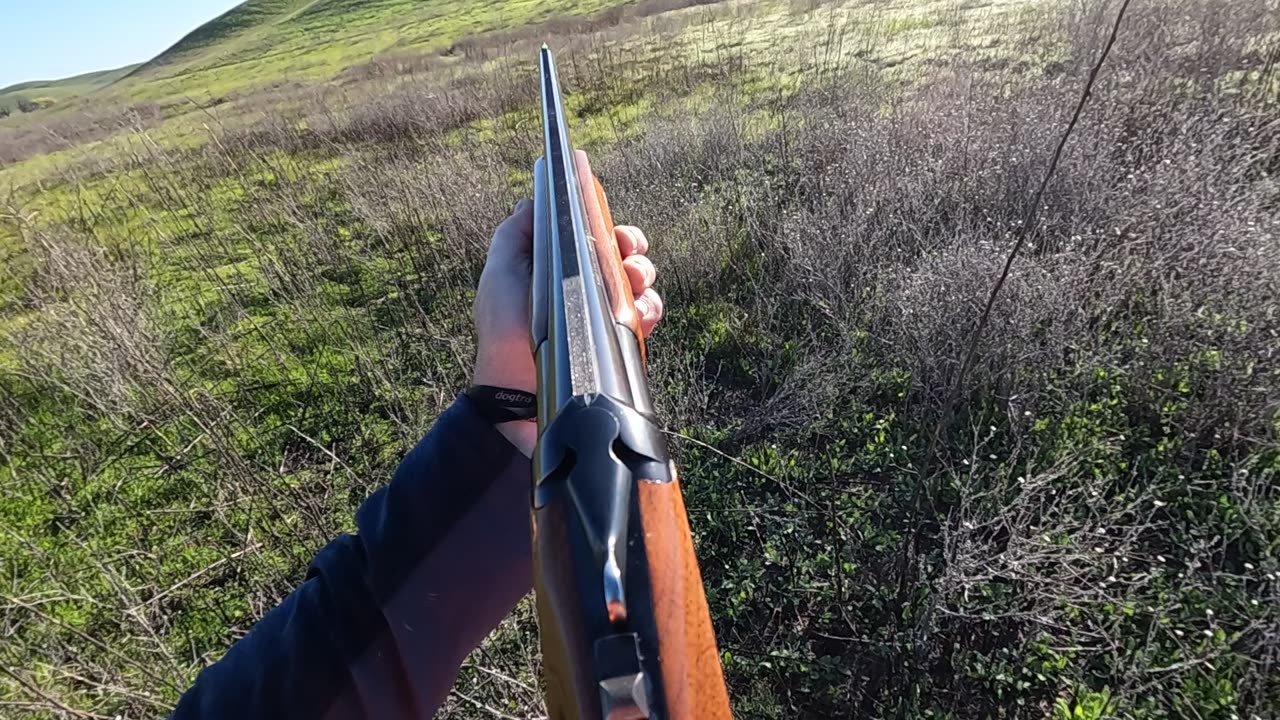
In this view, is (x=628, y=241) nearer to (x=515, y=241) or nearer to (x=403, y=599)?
(x=515, y=241)

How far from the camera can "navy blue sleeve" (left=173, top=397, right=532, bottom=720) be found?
0.89 m

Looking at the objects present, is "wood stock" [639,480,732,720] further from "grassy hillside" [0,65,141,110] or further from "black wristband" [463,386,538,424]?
"grassy hillside" [0,65,141,110]

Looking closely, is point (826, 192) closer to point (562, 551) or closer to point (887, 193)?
point (887, 193)

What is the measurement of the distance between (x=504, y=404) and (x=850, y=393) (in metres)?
2.42

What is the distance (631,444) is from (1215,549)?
97.5 inches

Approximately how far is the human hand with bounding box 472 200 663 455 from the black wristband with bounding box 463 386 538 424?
6.5 inches

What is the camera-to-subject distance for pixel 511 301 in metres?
1.31

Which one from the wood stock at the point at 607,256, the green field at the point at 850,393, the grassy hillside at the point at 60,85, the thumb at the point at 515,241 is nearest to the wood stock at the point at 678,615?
the wood stock at the point at 607,256

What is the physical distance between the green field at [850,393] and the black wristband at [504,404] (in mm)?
1050

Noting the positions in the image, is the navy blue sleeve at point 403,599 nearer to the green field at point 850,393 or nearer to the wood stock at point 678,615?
the wood stock at point 678,615

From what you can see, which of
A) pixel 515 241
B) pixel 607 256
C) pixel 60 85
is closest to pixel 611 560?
pixel 607 256

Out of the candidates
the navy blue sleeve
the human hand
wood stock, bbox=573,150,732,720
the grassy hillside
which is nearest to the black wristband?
the navy blue sleeve

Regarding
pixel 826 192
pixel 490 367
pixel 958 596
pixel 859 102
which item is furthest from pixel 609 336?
pixel 859 102

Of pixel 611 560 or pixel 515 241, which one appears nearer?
pixel 611 560
